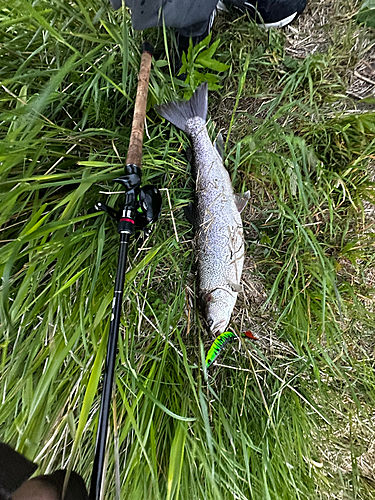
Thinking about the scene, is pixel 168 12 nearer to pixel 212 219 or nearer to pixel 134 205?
pixel 134 205

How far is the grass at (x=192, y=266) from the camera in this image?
3.89 feet

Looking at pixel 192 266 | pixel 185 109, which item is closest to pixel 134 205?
pixel 192 266

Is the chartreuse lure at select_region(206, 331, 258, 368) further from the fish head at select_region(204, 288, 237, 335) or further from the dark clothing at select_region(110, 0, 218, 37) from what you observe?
the dark clothing at select_region(110, 0, 218, 37)

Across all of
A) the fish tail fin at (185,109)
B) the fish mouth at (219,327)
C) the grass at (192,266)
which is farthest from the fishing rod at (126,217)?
the fish mouth at (219,327)

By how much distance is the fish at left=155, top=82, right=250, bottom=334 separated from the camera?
5.28ft

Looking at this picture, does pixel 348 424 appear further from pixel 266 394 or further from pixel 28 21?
pixel 28 21

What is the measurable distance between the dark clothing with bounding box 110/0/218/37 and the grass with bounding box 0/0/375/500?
0.21m

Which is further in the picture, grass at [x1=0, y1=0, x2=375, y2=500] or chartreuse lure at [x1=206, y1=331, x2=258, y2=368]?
chartreuse lure at [x1=206, y1=331, x2=258, y2=368]

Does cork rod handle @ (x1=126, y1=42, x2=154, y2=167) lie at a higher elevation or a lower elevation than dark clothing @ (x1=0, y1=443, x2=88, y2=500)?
higher

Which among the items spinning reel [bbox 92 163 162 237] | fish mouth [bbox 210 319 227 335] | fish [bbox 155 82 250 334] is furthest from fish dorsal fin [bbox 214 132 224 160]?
fish mouth [bbox 210 319 227 335]

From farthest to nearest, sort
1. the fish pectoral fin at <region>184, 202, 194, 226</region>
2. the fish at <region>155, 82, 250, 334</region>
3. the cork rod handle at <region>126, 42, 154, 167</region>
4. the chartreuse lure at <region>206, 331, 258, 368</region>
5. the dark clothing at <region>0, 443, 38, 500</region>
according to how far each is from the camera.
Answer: the fish pectoral fin at <region>184, 202, 194, 226</region>
the fish at <region>155, 82, 250, 334</region>
the chartreuse lure at <region>206, 331, 258, 368</region>
the cork rod handle at <region>126, 42, 154, 167</region>
the dark clothing at <region>0, 443, 38, 500</region>

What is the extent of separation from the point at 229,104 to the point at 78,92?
923mm

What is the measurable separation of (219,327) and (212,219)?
614mm

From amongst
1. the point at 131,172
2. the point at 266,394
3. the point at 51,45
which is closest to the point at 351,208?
the point at 266,394
